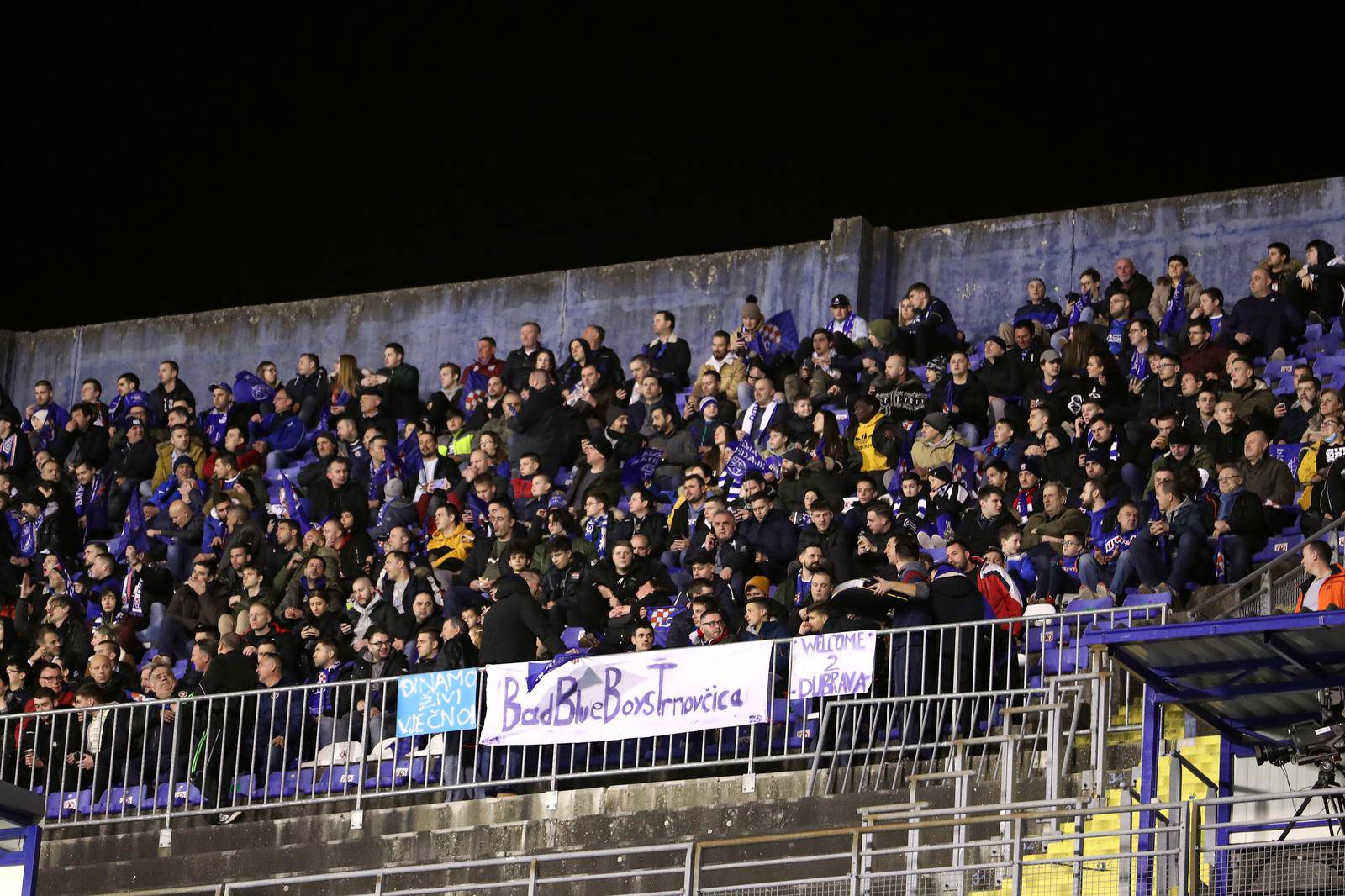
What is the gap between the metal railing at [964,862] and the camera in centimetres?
1206

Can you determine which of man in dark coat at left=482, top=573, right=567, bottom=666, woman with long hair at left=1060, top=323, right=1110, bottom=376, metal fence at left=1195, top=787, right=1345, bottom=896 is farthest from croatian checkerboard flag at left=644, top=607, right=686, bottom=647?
metal fence at left=1195, top=787, right=1345, bottom=896

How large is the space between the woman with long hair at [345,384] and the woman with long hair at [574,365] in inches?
79.2

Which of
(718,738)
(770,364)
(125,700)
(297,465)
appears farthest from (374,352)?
(718,738)

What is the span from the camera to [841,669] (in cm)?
1562

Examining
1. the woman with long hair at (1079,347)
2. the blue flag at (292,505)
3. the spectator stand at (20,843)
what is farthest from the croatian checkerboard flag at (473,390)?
the spectator stand at (20,843)

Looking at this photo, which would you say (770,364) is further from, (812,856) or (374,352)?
(812,856)

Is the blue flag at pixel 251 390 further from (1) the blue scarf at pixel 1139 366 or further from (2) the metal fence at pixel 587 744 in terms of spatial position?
(1) the blue scarf at pixel 1139 366

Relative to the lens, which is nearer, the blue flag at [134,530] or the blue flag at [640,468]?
the blue flag at [640,468]

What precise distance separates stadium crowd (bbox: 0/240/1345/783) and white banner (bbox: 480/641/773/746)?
20.1 inches

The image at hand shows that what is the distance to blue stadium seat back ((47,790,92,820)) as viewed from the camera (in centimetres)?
1775

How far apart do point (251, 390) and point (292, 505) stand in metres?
2.47

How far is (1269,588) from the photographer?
1565 centimetres

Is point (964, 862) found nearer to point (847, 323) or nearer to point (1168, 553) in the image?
point (1168, 553)

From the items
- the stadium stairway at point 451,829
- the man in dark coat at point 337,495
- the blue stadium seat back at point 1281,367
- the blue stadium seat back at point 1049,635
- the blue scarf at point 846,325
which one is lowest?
the stadium stairway at point 451,829
